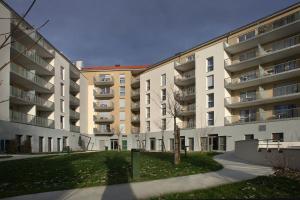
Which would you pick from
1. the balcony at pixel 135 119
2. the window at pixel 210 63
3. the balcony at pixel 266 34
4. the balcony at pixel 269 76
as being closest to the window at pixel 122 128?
the balcony at pixel 135 119

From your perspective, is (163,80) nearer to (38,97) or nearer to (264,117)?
(38,97)

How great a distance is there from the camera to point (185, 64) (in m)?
54.6

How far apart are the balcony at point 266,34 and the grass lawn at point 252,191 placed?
96.9 ft

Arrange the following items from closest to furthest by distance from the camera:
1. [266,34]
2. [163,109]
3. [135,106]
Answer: [266,34] < [163,109] < [135,106]

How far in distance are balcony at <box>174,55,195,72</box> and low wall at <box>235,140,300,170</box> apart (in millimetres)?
28349

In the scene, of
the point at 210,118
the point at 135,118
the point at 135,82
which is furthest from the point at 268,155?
the point at 135,118

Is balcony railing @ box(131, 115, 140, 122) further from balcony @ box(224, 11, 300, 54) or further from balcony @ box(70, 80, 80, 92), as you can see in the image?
balcony @ box(224, 11, 300, 54)

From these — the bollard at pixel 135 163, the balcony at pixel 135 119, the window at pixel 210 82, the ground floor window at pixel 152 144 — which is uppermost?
the window at pixel 210 82

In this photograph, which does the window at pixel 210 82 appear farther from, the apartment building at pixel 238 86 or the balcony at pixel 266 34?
the balcony at pixel 266 34

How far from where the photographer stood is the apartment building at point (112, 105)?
73875mm

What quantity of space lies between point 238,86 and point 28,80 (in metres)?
24.4

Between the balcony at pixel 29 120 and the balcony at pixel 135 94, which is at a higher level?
the balcony at pixel 135 94

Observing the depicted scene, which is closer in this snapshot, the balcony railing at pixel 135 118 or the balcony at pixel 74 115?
the balcony at pixel 74 115

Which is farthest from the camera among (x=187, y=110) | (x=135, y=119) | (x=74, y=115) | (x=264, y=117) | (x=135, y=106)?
(x=135, y=119)
